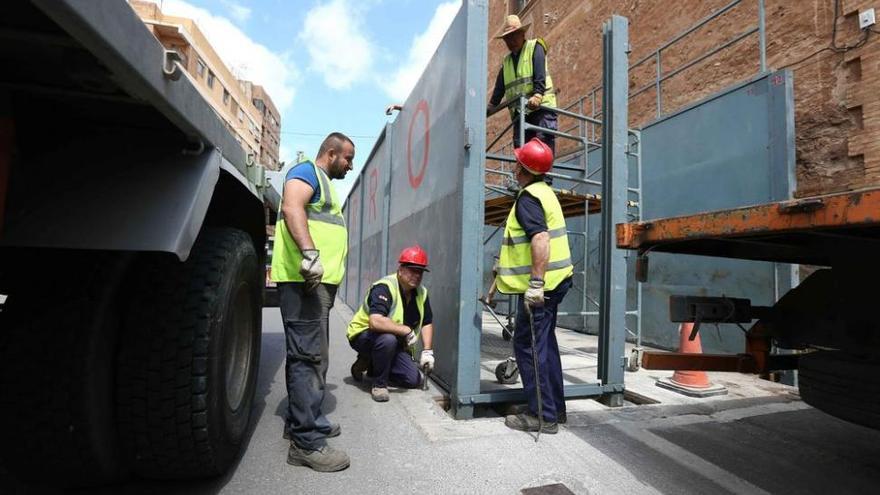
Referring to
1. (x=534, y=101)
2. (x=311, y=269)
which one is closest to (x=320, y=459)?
(x=311, y=269)

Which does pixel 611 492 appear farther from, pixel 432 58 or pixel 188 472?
pixel 432 58

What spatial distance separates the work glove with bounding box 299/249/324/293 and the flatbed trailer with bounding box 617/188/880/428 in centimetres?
152

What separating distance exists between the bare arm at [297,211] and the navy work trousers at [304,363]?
0.86 feet

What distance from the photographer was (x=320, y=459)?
2418mm

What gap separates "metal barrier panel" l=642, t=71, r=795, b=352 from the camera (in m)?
4.83

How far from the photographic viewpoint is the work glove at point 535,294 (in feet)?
9.46

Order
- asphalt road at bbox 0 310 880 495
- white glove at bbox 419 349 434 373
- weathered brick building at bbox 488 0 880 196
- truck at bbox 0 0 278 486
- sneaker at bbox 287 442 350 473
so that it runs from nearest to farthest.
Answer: truck at bbox 0 0 278 486
asphalt road at bbox 0 310 880 495
sneaker at bbox 287 442 350 473
white glove at bbox 419 349 434 373
weathered brick building at bbox 488 0 880 196

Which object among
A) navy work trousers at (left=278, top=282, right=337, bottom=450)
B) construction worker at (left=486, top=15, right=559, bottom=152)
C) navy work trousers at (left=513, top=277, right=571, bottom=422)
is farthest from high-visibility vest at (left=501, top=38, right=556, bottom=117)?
navy work trousers at (left=278, top=282, right=337, bottom=450)

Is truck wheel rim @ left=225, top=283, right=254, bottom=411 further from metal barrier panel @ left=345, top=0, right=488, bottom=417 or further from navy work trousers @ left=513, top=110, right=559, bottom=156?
navy work trousers @ left=513, top=110, right=559, bottom=156

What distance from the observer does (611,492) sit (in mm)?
2250

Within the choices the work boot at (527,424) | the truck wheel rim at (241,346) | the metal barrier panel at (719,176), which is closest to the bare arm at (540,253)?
the work boot at (527,424)

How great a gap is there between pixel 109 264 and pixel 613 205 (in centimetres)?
319

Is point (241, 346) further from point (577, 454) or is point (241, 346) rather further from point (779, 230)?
point (779, 230)

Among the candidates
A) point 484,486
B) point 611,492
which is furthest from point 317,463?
point 611,492
